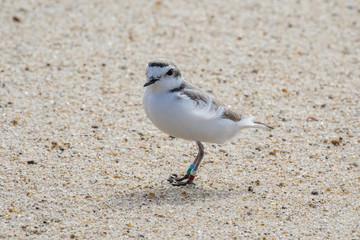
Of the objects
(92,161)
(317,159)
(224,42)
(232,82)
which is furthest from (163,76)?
(224,42)

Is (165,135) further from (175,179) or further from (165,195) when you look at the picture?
(165,195)

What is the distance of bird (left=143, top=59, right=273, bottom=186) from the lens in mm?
5516

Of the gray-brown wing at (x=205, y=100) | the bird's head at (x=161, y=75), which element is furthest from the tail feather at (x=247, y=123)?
the bird's head at (x=161, y=75)

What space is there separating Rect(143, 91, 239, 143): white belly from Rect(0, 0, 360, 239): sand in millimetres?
585

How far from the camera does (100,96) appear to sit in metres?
7.56

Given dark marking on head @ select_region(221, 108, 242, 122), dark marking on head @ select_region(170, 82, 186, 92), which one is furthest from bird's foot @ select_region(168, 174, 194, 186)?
dark marking on head @ select_region(170, 82, 186, 92)

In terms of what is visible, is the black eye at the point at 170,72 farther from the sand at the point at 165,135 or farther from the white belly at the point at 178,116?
the sand at the point at 165,135

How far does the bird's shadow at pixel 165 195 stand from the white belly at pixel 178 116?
0.52 metres

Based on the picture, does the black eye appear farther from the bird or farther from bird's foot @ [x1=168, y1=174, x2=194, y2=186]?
bird's foot @ [x1=168, y1=174, x2=194, y2=186]

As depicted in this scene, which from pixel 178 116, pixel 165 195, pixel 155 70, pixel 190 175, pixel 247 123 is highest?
pixel 155 70

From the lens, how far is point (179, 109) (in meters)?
5.50

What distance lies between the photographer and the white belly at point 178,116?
550cm

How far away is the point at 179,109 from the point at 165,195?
0.84 metres

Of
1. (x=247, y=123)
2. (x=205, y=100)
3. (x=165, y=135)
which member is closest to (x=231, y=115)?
(x=247, y=123)
